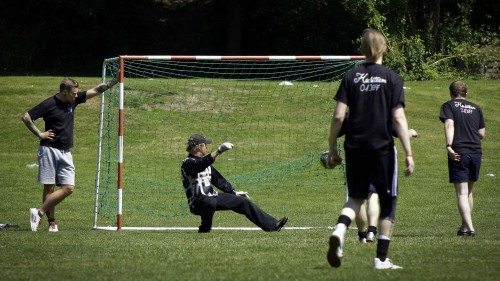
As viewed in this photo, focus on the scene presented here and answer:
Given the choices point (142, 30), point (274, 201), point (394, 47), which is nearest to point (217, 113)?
point (274, 201)

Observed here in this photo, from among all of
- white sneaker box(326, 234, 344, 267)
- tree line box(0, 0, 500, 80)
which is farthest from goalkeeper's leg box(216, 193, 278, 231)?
tree line box(0, 0, 500, 80)

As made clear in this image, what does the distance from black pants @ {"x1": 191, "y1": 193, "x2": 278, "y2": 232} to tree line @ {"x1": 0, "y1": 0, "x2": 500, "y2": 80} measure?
1900cm

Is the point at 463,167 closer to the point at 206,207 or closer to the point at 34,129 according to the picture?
the point at 206,207

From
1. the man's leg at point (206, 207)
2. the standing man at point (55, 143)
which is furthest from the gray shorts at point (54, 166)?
the man's leg at point (206, 207)

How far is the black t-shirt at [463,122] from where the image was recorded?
1200 centimetres

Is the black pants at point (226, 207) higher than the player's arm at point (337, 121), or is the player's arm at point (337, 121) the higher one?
the player's arm at point (337, 121)

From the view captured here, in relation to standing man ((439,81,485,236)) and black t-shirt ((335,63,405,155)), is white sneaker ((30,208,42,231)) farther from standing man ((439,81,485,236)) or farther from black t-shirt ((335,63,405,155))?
black t-shirt ((335,63,405,155))

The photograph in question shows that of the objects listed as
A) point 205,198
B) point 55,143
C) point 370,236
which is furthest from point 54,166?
point 370,236

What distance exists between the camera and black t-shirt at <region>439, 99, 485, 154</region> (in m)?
12.0

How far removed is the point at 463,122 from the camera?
39.5 feet

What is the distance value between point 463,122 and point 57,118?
505 cm

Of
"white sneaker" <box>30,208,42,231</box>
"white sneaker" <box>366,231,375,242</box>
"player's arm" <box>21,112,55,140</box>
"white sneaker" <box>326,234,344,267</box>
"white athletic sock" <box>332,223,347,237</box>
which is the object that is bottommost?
"white sneaker" <box>30,208,42,231</box>

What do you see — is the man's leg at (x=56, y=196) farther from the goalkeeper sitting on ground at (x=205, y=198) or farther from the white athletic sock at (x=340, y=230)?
the white athletic sock at (x=340, y=230)

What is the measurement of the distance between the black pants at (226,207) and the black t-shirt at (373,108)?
178 inches
